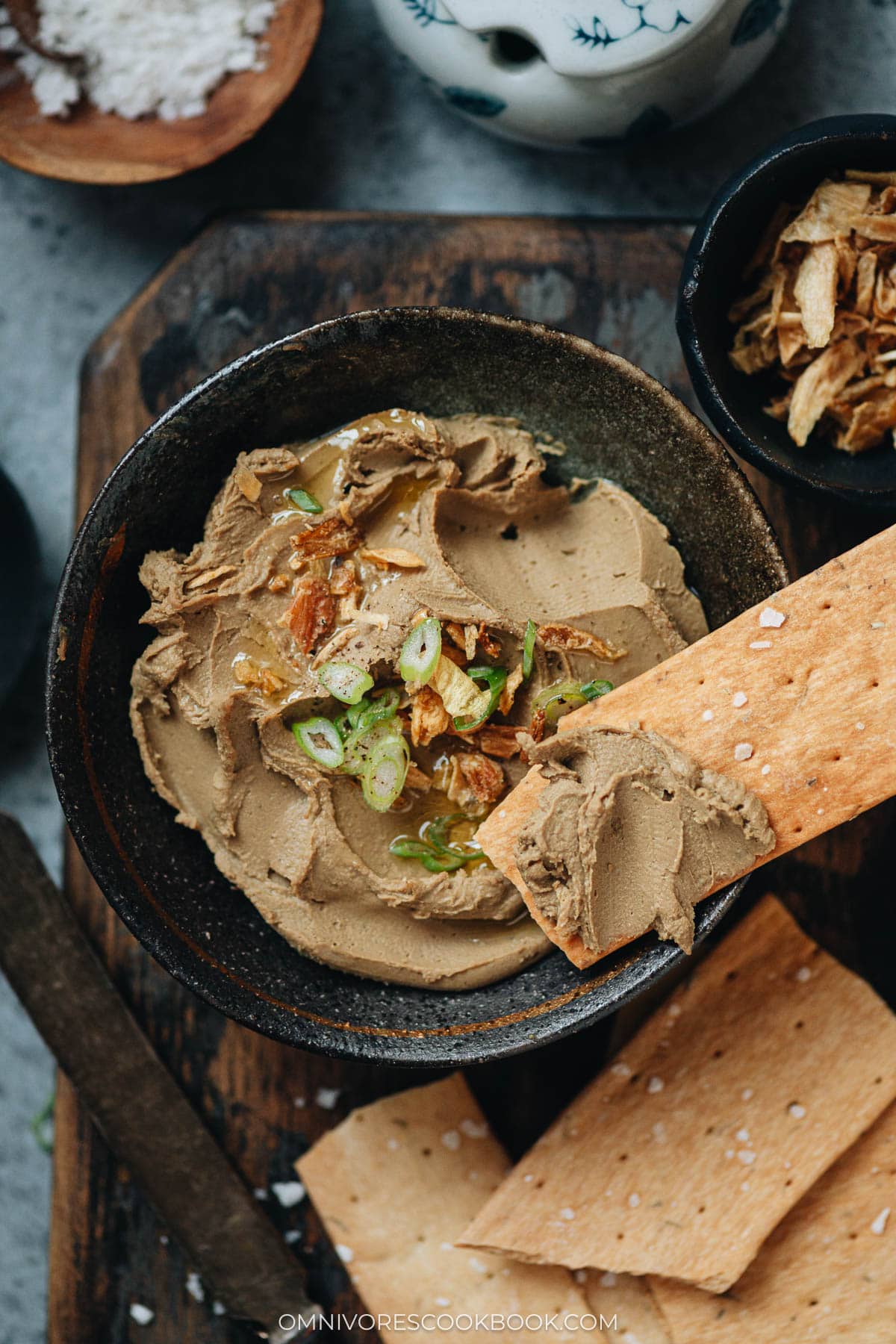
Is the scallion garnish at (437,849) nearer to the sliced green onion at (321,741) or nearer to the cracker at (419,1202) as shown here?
the sliced green onion at (321,741)

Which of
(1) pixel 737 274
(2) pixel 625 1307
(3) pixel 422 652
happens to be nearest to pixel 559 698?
(3) pixel 422 652

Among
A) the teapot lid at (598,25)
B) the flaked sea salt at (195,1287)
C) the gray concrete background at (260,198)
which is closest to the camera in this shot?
the teapot lid at (598,25)

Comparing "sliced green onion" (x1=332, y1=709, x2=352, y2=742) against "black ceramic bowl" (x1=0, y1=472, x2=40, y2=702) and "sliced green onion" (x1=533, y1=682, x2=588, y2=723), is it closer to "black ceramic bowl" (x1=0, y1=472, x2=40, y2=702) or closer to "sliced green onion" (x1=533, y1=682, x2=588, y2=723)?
"sliced green onion" (x1=533, y1=682, x2=588, y2=723)

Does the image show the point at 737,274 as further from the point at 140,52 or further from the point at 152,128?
the point at 140,52

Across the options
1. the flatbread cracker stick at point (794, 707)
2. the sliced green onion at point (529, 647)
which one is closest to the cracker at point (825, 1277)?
the flatbread cracker stick at point (794, 707)

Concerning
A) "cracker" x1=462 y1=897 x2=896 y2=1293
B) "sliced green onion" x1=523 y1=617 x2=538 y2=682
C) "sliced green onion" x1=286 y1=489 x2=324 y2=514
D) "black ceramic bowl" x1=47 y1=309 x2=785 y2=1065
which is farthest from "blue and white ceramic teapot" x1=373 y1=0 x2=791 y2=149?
"cracker" x1=462 y1=897 x2=896 y2=1293
